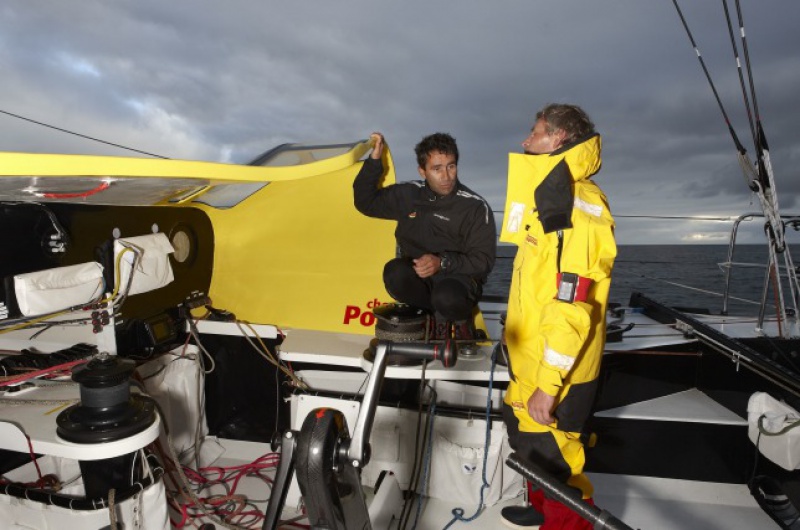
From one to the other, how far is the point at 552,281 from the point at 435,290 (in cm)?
69

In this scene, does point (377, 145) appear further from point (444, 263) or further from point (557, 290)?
point (557, 290)

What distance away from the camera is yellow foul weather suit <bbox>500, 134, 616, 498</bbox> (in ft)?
5.15

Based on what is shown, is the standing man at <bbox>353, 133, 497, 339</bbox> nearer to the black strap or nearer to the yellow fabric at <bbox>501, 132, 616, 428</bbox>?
the yellow fabric at <bbox>501, 132, 616, 428</bbox>

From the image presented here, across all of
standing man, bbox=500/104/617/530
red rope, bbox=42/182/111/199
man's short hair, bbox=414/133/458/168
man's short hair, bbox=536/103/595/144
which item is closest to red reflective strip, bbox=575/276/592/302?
standing man, bbox=500/104/617/530

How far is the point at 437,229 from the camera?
8.22ft

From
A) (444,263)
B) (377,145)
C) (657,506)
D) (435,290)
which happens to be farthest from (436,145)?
(657,506)

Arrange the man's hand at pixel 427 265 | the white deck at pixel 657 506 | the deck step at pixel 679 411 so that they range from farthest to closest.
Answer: the deck step at pixel 679 411, the man's hand at pixel 427 265, the white deck at pixel 657 506

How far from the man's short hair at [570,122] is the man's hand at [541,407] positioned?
2.81 ft

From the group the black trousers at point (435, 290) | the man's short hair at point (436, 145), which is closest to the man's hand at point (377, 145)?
the man's short hair at point (436, 145)

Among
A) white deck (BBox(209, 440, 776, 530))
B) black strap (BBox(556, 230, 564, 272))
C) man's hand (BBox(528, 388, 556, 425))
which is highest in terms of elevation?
black strap (BBox(556, 230, 564, 272))

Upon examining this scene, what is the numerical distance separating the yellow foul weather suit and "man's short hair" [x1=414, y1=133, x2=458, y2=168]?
606mm

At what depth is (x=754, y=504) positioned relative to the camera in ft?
7.71

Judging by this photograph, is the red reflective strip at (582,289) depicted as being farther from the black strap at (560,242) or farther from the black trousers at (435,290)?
the black trousers at (435,290)

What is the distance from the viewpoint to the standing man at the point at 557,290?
5.15 ft
